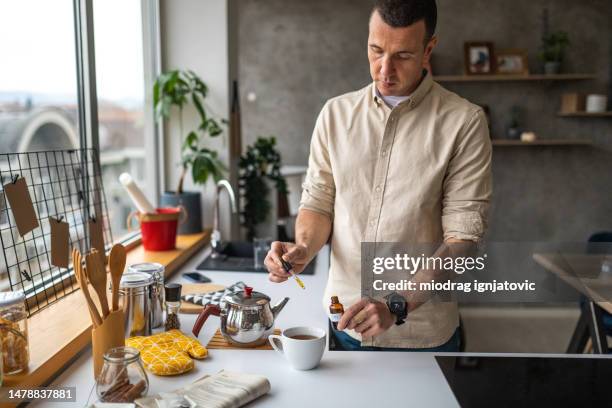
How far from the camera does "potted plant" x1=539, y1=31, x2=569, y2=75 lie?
4.43 meters

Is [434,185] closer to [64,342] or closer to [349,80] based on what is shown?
[64,342]

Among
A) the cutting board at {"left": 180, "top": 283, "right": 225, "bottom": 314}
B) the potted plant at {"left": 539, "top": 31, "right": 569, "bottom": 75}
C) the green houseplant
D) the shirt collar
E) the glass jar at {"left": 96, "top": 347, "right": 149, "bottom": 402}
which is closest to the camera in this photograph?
the glass jar at {"left": 96, "top": 347, "right": 149, "bottom": 402}

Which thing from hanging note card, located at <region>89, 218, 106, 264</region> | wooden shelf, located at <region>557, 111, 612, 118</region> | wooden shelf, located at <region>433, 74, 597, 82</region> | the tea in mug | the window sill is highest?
wooden shelf, located at <region>433, 74, 597, 82</region>

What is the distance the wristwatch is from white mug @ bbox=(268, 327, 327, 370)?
0.20 metres

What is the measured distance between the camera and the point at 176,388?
1310 millimetres

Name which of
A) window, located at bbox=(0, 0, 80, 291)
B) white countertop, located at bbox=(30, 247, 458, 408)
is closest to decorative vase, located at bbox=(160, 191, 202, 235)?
window, located at bbox=(0, 0, 80, 291)

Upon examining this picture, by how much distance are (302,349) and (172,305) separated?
47 cm

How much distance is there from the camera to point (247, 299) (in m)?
1.54

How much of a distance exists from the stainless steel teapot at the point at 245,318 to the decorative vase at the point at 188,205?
1393 mm

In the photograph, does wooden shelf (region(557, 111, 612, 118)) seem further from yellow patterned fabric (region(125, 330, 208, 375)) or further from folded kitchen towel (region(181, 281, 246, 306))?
yellow patterned fabric (region(125, 330, 208, 375))

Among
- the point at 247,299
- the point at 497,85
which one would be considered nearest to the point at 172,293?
the point at 247,299

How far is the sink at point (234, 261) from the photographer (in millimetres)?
2475

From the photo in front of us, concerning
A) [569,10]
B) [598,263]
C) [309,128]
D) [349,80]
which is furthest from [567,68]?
[598,263]

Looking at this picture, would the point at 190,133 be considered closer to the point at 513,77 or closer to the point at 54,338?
the point at 54,338
